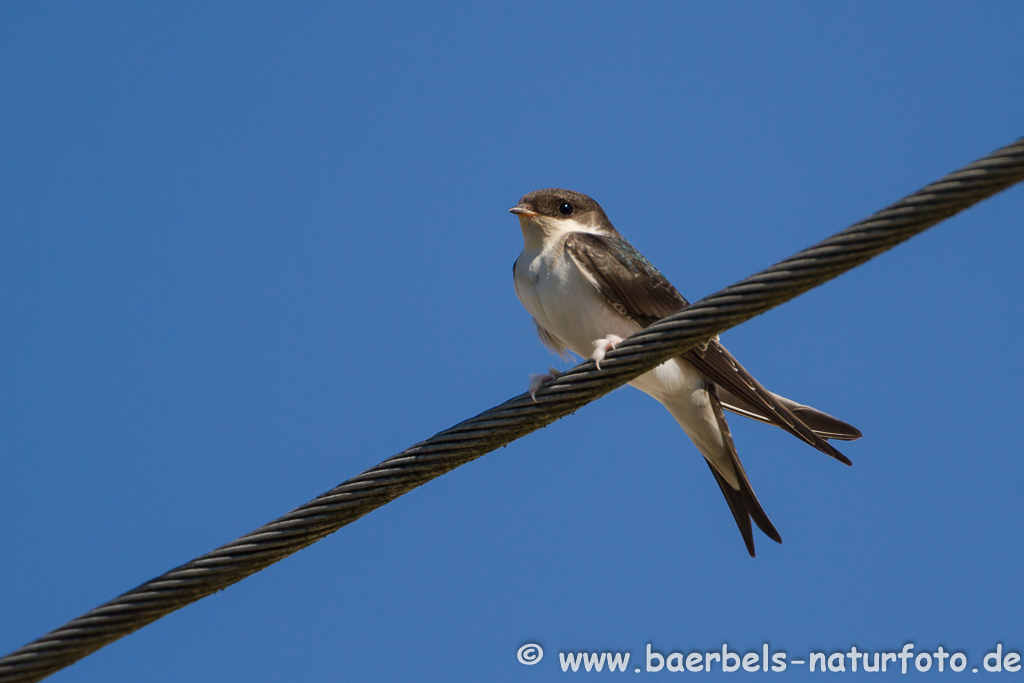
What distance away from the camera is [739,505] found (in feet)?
15.2

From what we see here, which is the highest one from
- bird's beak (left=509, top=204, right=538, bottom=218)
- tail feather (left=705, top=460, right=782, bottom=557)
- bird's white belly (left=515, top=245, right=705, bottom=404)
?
bird's beak (left=509, top=204, right=538, bottom=218)

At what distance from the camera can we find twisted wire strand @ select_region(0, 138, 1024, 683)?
2350 millimetres

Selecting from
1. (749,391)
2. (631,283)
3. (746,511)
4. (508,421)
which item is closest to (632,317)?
(631,283)

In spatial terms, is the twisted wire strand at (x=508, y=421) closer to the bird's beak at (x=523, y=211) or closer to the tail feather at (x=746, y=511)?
the tail feather at (x=746, y=511)

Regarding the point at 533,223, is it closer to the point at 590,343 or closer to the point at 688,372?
the point at 590,343

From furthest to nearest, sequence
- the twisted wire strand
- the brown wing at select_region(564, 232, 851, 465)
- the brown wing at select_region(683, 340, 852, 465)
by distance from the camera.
Result: the brown wing at select_region(564, 232, 851, 465), the brown wing at select_region(683, 340, 852, 465), the twisted wire strand

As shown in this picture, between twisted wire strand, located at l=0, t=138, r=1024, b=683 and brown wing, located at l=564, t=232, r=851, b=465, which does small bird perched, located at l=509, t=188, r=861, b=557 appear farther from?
twisted wire strand, located at l=0, t=138, r=1024, b=683

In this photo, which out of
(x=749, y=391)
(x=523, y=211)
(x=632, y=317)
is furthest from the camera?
(x=523, y=211)

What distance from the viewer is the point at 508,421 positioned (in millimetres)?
3027

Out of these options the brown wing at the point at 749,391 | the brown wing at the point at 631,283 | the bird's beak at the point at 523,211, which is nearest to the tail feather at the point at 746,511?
the brown wing at the point at 631,283

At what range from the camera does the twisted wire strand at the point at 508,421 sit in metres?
2.35

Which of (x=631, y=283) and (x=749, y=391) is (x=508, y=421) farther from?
(x=631, y=283)

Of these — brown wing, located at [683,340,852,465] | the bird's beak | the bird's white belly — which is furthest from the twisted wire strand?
the bird's beak

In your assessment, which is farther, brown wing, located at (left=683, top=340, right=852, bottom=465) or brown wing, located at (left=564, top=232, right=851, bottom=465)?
brown wing, located at (left=564, top=232, right=851, bottom=465)
